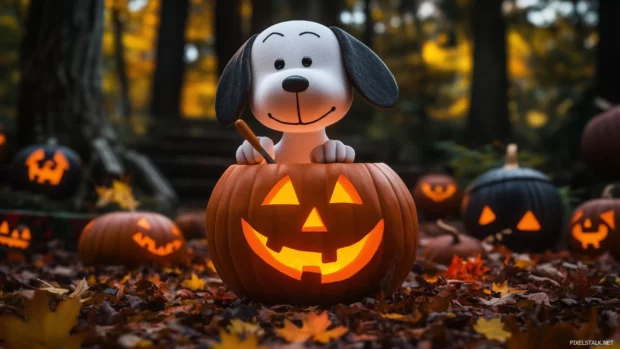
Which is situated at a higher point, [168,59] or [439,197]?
[168,59]

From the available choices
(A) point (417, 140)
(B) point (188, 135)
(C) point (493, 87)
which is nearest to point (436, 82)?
(A) point (417, 140)

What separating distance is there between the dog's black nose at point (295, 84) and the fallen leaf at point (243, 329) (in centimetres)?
115

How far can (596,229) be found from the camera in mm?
5332

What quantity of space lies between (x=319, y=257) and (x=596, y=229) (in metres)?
3.53

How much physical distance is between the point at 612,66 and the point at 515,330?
7.16 m

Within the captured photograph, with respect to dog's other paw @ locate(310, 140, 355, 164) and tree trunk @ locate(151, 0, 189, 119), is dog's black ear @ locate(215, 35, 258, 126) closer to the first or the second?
dog's other paw @ locate(310, 140, 355, 164)

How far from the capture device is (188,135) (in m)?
11.4

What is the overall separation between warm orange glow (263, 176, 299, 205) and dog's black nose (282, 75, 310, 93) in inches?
17.0

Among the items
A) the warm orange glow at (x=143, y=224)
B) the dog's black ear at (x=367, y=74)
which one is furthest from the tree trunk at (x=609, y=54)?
the warm orange glow at (x=143, y=224)

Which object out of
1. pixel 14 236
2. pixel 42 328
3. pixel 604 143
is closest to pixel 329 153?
pixel 42 328

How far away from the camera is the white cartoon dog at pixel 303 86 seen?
2.99 meters

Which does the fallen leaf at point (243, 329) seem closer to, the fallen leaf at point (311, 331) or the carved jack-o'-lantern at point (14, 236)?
the fallen leaf at point (311, 331)

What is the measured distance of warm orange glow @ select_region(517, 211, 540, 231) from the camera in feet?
19.0

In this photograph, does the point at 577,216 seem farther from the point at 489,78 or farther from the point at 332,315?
the point at 489,78
